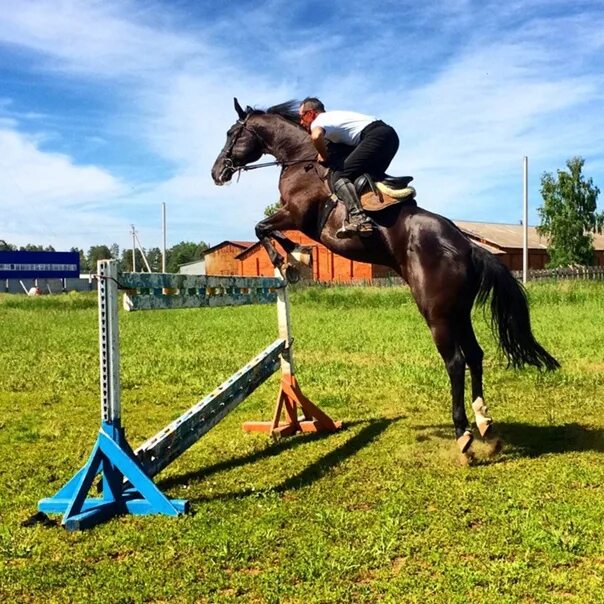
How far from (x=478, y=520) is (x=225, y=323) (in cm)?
1591

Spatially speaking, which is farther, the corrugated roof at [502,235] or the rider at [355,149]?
the corrugated roof at [502,235]

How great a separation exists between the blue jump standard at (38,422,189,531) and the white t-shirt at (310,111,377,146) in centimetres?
310

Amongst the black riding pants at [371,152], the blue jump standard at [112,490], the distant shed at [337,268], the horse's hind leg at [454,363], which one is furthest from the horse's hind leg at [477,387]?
the distant shed at [337,268]

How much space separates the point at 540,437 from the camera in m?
6.29

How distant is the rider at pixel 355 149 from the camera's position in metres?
5.55

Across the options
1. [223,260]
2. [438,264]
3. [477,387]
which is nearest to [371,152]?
[438,264]

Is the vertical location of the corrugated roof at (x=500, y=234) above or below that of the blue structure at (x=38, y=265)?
above

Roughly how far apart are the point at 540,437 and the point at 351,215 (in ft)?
9.51

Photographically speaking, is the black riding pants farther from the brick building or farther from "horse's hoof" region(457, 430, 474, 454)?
the brick building

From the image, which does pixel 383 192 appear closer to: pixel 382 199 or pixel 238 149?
pixel 382 199

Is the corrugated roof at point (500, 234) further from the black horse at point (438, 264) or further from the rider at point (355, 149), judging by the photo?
the rider at point (355, 149)

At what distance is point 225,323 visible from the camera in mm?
19656

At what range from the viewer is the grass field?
10.9 ft

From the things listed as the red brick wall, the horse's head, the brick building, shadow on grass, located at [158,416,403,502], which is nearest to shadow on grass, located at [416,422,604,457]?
shadow on grass, located at [158,416,403,502]
